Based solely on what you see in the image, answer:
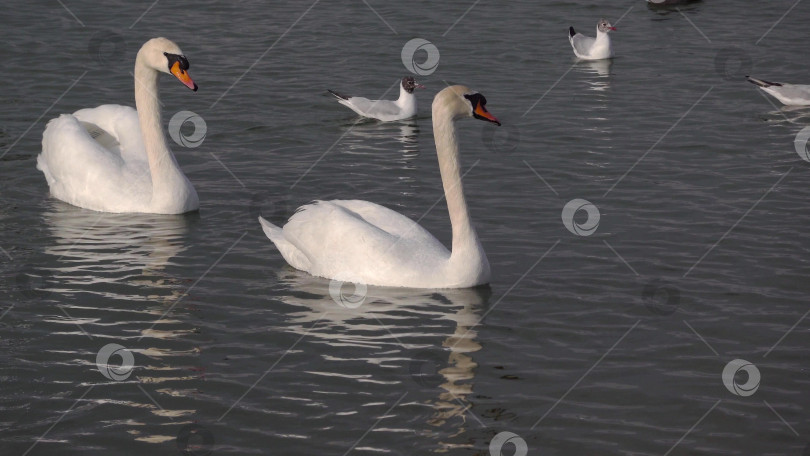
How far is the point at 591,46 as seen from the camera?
20094mm

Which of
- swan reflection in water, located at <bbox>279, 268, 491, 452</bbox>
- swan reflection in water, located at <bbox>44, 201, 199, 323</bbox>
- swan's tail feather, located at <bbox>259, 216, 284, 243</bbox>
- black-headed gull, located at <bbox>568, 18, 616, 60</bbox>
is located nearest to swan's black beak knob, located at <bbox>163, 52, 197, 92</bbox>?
swan reflection in water, located at <bbox>44, 201, 199, 323</bbox>

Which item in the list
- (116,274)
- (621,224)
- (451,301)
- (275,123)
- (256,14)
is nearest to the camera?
(451,301)

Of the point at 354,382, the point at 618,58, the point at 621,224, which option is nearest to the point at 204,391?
the point at 354,382

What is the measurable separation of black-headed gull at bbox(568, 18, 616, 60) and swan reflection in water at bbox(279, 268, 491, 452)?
971 cm

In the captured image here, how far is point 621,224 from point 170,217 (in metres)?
4.40

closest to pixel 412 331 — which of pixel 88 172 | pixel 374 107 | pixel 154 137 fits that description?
pixel 154 137

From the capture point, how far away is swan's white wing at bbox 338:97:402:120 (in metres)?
16.9

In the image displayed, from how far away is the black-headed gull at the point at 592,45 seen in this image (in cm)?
1995

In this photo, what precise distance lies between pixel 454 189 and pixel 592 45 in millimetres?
9838

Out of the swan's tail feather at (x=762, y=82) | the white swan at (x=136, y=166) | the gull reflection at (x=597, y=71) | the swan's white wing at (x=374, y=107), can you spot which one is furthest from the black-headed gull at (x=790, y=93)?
the white swan at (x=136, y=166)

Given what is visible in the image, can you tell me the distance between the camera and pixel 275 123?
54.2 feet

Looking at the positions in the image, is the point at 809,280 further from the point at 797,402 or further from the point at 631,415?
the point at 631,415

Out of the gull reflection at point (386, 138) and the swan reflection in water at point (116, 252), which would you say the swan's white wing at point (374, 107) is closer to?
the gull reflection at point (386, 138)

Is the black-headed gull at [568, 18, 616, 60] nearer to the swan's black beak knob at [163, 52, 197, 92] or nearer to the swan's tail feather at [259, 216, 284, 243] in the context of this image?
the swan's black beak knob at [163, 52, 197, 92]
